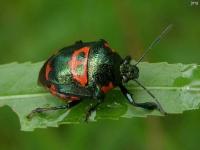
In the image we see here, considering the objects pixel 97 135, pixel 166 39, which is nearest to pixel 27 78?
pixel 97 135

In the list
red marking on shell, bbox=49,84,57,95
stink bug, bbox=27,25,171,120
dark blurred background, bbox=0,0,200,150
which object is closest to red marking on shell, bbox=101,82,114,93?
stink bug, bbox=27,25,171,120

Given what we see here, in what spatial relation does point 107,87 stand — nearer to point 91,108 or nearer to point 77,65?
point 91,108

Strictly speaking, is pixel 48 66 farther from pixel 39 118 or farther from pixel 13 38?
pixel 13 38

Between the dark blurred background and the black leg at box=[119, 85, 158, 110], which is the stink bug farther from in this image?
the dark blurred background

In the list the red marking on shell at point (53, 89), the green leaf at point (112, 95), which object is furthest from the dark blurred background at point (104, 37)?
the red marking on shell at point (53, 89)

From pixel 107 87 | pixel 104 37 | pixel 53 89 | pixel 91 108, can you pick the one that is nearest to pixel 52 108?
pixel 53 89
